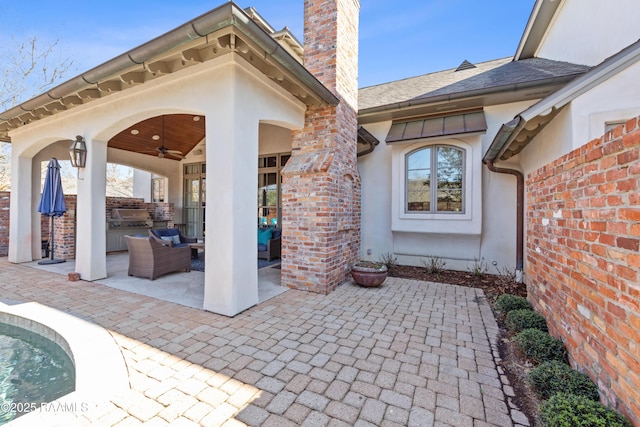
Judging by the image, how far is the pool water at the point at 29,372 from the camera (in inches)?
81.6

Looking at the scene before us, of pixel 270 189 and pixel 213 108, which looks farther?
pixel 270 189

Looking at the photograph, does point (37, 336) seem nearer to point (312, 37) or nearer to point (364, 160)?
point (312, 37)

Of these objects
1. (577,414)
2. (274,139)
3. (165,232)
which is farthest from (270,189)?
(577,414)

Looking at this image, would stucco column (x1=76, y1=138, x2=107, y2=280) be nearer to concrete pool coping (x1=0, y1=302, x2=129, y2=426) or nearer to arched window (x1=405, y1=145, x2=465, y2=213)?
concrete pool coping (x1=0, y1=302, x2=129, y2=426)

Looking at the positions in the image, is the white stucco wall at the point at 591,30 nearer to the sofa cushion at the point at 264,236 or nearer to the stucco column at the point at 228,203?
the stucco column at the point at 228,203

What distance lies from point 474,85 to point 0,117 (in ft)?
33.7

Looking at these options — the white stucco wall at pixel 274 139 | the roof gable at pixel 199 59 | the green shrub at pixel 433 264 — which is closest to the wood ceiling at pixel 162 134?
the white stucco wall at pixel 274 139

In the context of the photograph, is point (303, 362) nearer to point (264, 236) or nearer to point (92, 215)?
point (92, 215)

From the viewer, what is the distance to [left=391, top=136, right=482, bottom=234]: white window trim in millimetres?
5793

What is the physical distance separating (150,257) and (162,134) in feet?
15.2

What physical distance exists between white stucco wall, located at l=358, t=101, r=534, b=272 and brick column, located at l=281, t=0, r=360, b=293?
1.75m

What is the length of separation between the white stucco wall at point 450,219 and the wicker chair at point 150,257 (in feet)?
14.9

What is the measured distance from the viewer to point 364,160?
7.19m

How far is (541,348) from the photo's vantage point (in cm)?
249
